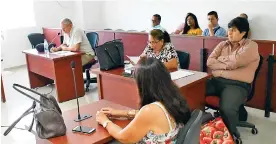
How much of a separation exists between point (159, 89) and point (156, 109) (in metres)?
0.10

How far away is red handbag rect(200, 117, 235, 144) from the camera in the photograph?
2.12m

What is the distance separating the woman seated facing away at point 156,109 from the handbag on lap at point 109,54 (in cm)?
148

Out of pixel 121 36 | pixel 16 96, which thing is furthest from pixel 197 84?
pixel 16 96

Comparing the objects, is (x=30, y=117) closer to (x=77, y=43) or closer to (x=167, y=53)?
(x=77, y=43)

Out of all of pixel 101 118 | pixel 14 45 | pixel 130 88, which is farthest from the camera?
pixel 14 45

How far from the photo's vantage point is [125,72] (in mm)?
2729

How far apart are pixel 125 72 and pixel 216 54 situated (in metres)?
0.95

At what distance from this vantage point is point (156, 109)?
1.40 m

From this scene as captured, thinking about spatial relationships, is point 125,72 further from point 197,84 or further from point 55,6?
point 55,6

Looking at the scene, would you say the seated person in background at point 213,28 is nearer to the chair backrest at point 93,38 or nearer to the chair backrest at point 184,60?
the chair backrest at point 93,38

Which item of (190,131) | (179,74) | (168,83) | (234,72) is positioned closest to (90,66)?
(179,74)

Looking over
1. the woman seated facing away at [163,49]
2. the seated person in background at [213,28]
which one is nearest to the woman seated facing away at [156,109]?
the woman seated facing away at [163,49]

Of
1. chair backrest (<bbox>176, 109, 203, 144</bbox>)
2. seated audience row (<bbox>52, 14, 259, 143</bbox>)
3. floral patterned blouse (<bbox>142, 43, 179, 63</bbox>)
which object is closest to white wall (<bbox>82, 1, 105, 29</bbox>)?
seated audience row (<bbox>52, 14, 259, 143</bbox>)

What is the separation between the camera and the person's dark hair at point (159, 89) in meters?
1.42
